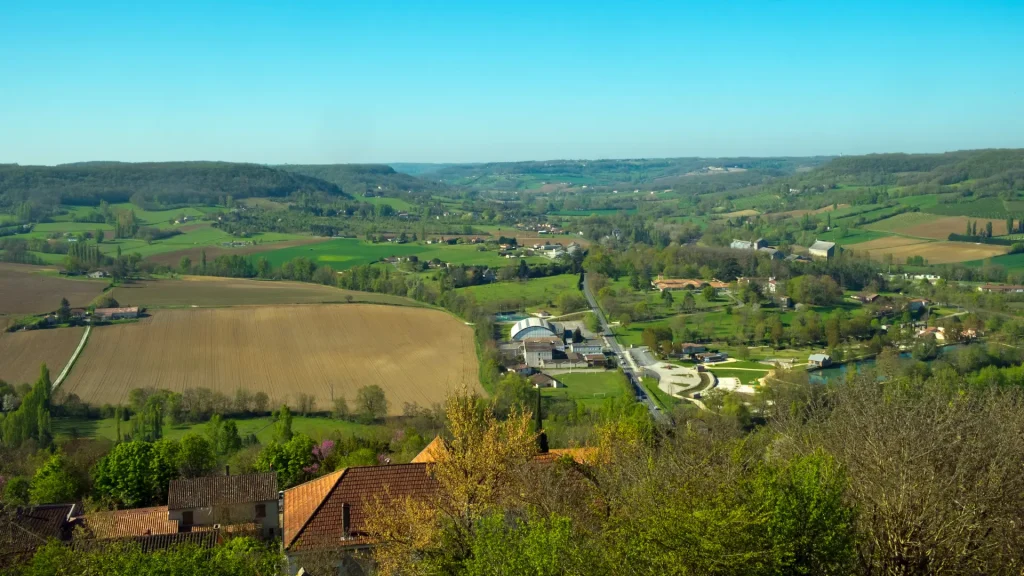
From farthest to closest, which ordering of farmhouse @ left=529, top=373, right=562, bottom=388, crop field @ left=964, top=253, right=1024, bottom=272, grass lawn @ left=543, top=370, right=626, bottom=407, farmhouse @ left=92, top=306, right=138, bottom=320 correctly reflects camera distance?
crop field @ left=964, top=253, right=1024, bottom=272
farmhouse @ left=92, top=306, right=138, bottom=320
farmhouse @ left=529, top=373, right=562, bottom=388
grass lawn @ left=543, top=370, right=626, bottom=407

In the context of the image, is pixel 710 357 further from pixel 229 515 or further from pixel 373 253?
pixel 373 253

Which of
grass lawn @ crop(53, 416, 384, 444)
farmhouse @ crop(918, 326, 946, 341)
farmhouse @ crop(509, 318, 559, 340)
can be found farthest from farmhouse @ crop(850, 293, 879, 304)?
grass lawn @ crop(53, 416, 384, 444)

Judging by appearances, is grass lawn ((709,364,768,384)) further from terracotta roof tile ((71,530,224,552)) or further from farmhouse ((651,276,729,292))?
terracotta roof tile ((71,530,224,552))

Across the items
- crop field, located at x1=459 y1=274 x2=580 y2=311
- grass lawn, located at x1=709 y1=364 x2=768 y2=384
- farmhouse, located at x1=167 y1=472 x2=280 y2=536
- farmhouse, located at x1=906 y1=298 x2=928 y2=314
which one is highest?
farmhouse, located at x1=167 y1=472 x2=280 y2=536

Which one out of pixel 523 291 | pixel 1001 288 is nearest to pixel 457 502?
pixel 523 291

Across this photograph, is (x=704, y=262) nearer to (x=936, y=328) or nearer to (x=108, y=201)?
(x=936, y=328)

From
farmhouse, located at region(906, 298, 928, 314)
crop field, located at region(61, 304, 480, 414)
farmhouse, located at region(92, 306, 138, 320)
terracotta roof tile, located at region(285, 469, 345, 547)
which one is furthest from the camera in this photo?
farmhouse, located at region(906, 298, 928, 314)
